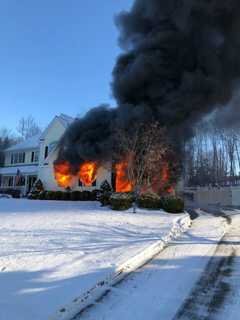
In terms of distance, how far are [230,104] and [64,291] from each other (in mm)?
18525

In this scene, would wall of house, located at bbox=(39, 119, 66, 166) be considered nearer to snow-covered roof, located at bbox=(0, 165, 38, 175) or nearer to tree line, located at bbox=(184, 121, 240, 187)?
snow-covered roof, located at bbox=(0, 165, 38, 175)

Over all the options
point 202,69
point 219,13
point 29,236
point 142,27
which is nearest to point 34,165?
point 142,27

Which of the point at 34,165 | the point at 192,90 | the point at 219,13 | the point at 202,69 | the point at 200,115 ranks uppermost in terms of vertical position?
the point at 219,13

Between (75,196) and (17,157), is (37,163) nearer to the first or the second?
(17,157)

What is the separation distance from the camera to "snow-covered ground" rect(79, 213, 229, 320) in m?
3.44

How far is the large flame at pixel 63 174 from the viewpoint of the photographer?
2129 centimetres

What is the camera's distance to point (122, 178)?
63.5ft

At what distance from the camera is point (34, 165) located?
93.2 feet

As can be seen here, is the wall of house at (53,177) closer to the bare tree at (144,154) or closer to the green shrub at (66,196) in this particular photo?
the green shrub at (66,196)

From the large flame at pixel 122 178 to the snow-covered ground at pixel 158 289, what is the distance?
430 inches

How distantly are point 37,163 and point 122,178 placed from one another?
40.5 feet

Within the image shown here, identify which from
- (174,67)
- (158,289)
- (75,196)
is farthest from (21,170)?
(158,289)

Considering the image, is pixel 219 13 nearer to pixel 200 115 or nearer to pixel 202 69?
pixel 202 69

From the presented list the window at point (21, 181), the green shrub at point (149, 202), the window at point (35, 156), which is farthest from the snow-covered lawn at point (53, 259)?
the window at point (35, 156)
